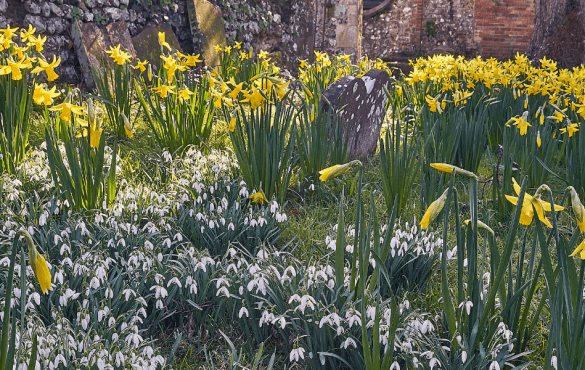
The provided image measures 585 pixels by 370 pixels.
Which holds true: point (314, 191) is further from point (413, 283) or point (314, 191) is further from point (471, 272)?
point (471, 272)

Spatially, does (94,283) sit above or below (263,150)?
below

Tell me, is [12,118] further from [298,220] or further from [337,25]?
[337,25]

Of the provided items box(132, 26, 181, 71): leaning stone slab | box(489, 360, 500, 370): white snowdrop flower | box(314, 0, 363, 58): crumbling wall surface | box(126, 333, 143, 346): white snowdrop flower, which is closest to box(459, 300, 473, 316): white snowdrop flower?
box(489, 360, 500, 370): white snowdrop flower

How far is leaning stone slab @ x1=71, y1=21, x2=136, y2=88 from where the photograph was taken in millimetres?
4773

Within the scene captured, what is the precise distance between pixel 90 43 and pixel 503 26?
1125cm

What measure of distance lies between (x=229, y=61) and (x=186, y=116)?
103 inches

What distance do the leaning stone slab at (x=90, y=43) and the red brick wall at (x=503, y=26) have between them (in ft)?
34.5

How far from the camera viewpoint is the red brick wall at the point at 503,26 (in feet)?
41.2

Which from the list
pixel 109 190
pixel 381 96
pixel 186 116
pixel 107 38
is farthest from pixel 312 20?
pixel 109 190

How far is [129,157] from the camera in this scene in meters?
3.23

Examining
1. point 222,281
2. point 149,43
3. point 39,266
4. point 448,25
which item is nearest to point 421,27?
point 448,25

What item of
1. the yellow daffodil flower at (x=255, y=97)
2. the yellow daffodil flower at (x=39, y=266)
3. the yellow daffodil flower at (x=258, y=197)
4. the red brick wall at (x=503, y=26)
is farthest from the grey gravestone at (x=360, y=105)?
the red brick wall at (x=503, y=26)

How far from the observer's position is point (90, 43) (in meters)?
4.80

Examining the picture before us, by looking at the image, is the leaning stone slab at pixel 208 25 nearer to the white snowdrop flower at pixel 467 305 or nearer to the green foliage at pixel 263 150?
the green foliage at pixel 263 150
